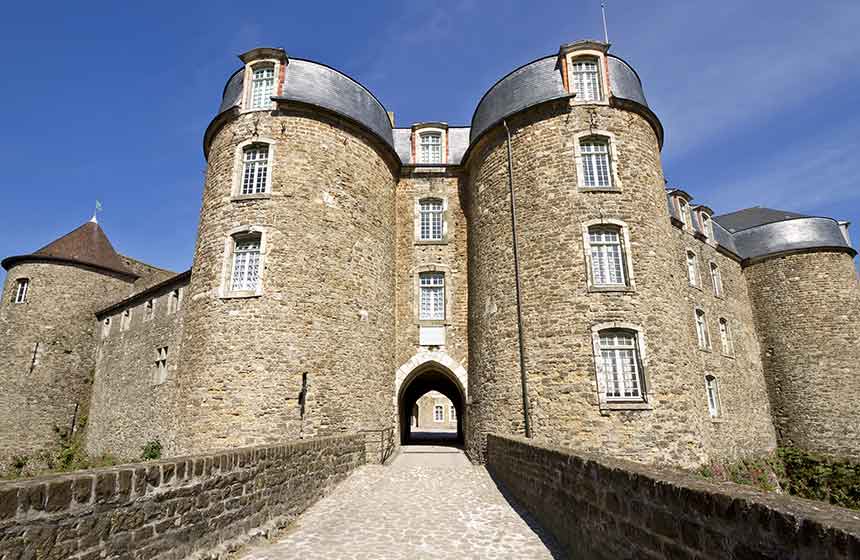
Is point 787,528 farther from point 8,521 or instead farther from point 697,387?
point 697,387

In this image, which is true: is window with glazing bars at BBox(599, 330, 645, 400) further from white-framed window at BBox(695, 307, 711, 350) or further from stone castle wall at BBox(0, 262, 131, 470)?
stone castle wall at BBox(0, 262, 131, 470)

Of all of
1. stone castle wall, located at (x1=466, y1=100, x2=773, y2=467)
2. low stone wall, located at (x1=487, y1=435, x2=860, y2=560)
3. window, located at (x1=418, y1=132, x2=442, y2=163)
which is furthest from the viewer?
window, located at (x1=418, y1=132, x2=442, y2=163)

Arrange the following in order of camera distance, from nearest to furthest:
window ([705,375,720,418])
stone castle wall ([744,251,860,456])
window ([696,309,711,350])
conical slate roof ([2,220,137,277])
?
window ([705,375,720,418]), window ([696,309,711,350]), stone castle wall ([744,251,860,456]), conical slate roof ([2,220,137,277])

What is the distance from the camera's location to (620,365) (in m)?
10.7

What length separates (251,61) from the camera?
1294cm

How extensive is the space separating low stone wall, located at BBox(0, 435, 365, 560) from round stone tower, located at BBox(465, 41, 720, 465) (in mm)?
6508

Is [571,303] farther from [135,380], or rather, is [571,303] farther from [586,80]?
[135,380]

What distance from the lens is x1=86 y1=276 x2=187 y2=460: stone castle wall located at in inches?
663

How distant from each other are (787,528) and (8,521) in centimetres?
376

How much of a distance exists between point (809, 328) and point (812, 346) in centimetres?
69

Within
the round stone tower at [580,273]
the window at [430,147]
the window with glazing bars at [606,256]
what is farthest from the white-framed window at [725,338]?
the window at [430,147]

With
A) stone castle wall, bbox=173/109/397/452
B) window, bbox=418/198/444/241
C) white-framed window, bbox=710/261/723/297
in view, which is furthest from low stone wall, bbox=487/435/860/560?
white-framed window, bbox=710/261/723/297

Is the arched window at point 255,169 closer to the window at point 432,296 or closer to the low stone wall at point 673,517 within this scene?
the window at point 432,296

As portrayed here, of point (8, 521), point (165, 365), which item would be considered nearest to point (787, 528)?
point (8, 521)
